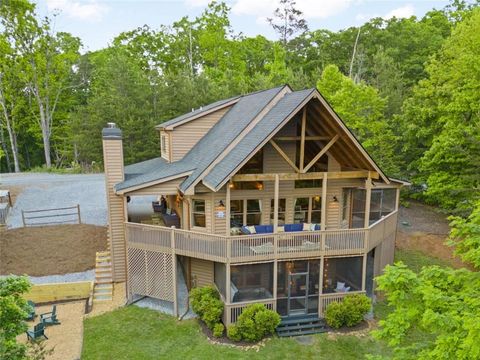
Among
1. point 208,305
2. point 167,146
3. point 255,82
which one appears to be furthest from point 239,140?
point 255,82

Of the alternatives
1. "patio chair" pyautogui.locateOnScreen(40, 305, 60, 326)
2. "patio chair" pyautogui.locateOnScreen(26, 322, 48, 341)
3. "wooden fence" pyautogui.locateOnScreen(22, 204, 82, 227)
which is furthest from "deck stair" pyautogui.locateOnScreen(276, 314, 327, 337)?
"wooden fence" pyautogui.locateOnScreen(22, 204, 82, 227)

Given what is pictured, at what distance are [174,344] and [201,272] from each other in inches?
140

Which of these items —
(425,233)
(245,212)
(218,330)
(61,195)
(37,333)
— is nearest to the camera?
(37,333)

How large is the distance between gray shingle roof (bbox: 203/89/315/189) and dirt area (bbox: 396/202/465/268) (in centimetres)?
1290

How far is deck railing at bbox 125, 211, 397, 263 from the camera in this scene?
43.2ft

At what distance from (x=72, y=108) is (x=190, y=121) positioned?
3752 centimetres

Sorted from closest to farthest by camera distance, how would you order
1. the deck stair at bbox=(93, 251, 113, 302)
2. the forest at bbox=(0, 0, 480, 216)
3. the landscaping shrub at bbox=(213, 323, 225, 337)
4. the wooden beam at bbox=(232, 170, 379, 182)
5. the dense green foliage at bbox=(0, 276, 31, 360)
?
the dense green foliage at bbox=(0, 276, 31, 360)
the landscaping shrub at bbox=(213, 323, 225, 337)
the wooden beam at bbox=(232, 170, 379, 182)
the deck stair at bbox=(93, 251, 113, 302)
the forest at bbox=(0, 0, 480, 216)

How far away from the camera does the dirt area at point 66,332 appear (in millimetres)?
12289

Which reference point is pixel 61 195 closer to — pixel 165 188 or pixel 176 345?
pixel 165 188

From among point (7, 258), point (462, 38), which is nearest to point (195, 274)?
point (7, 258)

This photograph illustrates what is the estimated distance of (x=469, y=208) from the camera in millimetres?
18922

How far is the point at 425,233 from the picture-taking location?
2248 cm

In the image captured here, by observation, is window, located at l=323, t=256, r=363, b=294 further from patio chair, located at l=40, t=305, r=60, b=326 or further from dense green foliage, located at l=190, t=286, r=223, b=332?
patio chair, located at l=40, t=305, r=60, b=326

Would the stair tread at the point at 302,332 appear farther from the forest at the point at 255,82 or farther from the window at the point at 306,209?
the forest at the point at 255,82
